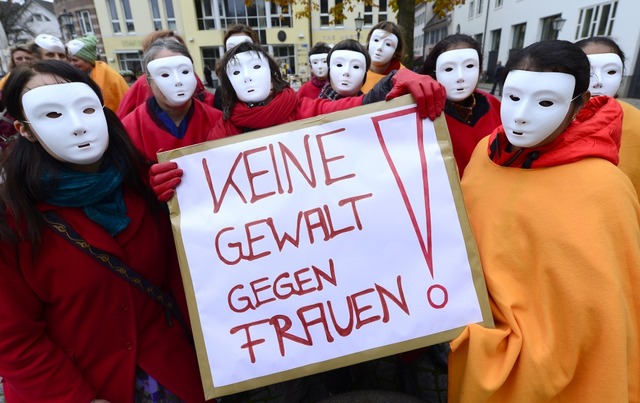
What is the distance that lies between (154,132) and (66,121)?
103 cm

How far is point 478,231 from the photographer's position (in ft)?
4.98

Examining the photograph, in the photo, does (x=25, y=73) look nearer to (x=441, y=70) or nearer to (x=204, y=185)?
(x=204, y=185)

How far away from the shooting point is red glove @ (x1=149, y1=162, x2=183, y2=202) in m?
1.40

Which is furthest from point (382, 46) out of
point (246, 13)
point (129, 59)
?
point (129, 59)

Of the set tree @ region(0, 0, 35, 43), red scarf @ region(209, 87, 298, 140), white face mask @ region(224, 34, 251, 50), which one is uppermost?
tree @ region(0, 0, 35, 43)

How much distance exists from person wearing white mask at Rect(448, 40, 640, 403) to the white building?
6116 millimetres

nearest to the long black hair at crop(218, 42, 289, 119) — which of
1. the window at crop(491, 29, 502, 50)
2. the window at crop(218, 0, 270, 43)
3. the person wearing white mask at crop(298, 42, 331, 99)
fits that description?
the person wearing white mask at crop(298, 42, 331, 99)

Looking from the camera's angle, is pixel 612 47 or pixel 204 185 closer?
pixel 204 185

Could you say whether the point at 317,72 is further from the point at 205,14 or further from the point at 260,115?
the point at 205,14

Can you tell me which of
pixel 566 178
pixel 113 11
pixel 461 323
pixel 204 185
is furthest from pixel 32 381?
pixel 113 11

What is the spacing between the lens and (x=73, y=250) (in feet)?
4.48

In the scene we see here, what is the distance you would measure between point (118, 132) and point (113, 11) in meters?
31.7

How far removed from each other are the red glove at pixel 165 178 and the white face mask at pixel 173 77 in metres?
0.94

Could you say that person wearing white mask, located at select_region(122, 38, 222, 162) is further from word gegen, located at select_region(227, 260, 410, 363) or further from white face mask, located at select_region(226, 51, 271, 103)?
word gegen, located at select_region(227, 260, 410, 363)
